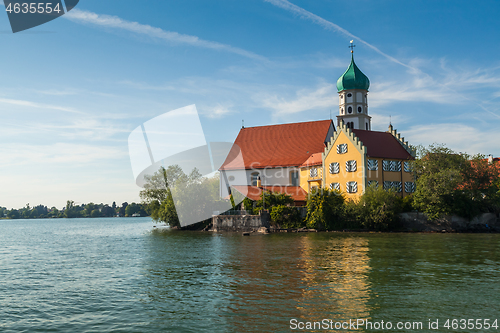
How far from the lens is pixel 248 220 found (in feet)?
195

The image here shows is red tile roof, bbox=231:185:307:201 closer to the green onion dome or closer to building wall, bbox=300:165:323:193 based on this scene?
building wall, bbox=300:165:323:193

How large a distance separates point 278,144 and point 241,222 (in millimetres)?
19607

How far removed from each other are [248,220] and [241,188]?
9465 mm

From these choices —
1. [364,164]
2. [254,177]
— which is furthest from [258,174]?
[364,164]

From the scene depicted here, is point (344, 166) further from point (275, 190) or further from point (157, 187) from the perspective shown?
point (157, 187)

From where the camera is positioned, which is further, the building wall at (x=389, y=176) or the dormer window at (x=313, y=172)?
the dormer window at (x=313, y=172)

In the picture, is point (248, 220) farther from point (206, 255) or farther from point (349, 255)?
point (349, 255)

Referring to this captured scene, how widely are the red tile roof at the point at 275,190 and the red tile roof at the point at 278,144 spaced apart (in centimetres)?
470

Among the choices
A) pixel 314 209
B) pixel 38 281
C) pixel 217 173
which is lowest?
pixel 38 281

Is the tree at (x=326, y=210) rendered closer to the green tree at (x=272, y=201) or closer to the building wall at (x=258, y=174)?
the green tree at (x=272, y=201)

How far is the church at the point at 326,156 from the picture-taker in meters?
56.4

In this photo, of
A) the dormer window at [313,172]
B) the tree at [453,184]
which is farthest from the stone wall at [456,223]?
the dormer window at [313,172]

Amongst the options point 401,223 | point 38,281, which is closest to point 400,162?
point 401,223

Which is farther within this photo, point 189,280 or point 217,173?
point 217,173
